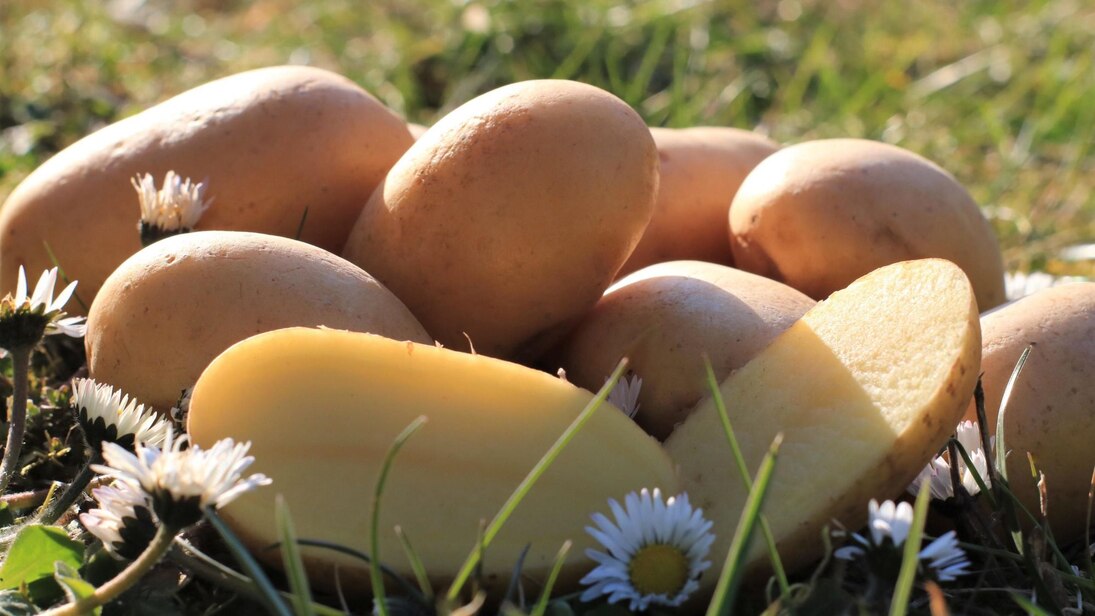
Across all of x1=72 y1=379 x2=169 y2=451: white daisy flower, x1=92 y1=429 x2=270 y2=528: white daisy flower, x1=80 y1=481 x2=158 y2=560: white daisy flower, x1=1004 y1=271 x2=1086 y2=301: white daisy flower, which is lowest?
x1=1004 y1=271 x2=1086 y2=301: white daisy flower

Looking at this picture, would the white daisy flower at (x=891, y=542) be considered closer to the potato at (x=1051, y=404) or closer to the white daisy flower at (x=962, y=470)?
the white daisy flower at (x=962, y=470)

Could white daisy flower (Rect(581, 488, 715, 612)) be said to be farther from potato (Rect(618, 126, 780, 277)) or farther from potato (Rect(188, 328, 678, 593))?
potato (Rect(618, 126, 780, 277))

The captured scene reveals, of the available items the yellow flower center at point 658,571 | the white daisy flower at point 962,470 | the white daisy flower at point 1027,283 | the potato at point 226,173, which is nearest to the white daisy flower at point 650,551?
the yellow flower center at point 658,571

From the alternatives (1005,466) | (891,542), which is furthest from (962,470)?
(891,542)

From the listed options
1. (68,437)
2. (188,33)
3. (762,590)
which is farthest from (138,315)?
(188,33)

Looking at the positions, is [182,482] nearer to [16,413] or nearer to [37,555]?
[37,555]

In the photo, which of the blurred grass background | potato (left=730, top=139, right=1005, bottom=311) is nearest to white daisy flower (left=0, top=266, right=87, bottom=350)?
potato (left=730, top=139, right=1005, bottom=311)
